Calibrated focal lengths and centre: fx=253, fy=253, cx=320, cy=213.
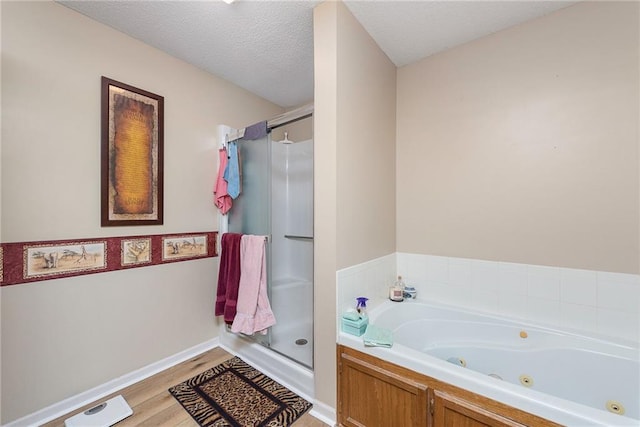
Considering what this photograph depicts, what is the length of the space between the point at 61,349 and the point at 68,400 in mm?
324

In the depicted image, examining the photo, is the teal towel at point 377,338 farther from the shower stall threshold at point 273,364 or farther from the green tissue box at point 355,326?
the shower stall threshold at point 273,364

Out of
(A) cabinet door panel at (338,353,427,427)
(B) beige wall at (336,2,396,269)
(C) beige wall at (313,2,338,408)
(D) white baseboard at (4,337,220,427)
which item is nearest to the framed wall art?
(D) white baseboard at (4,337,220,427)

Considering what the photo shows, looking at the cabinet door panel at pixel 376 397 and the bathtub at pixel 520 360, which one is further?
the cabinet door panel at pixel 376 397

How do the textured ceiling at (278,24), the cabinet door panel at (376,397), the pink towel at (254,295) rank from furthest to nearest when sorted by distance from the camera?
1. the pink towel at (254,295)
2. the textured ceiling at (278,24)
3. the cabinet door panel at (376,397)

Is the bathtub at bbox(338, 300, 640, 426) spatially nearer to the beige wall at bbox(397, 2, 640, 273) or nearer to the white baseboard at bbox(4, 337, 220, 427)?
the beige wall at bbox(397, 2, 640, 273)

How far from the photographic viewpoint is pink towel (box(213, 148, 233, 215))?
2.27 m

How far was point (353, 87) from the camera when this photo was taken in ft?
5.38

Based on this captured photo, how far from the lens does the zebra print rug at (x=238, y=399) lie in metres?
1.48

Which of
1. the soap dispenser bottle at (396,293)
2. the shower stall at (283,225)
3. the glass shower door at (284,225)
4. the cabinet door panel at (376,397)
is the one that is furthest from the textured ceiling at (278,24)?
the cabinet door panel at (376,397)

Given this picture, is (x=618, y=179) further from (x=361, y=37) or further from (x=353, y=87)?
(x=361, y=37)

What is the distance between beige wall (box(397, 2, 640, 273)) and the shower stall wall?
44.1 inches

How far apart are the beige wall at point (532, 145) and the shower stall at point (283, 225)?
1.10 meters

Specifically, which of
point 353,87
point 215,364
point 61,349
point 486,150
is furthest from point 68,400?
point 486,150

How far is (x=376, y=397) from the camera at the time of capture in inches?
52.4
